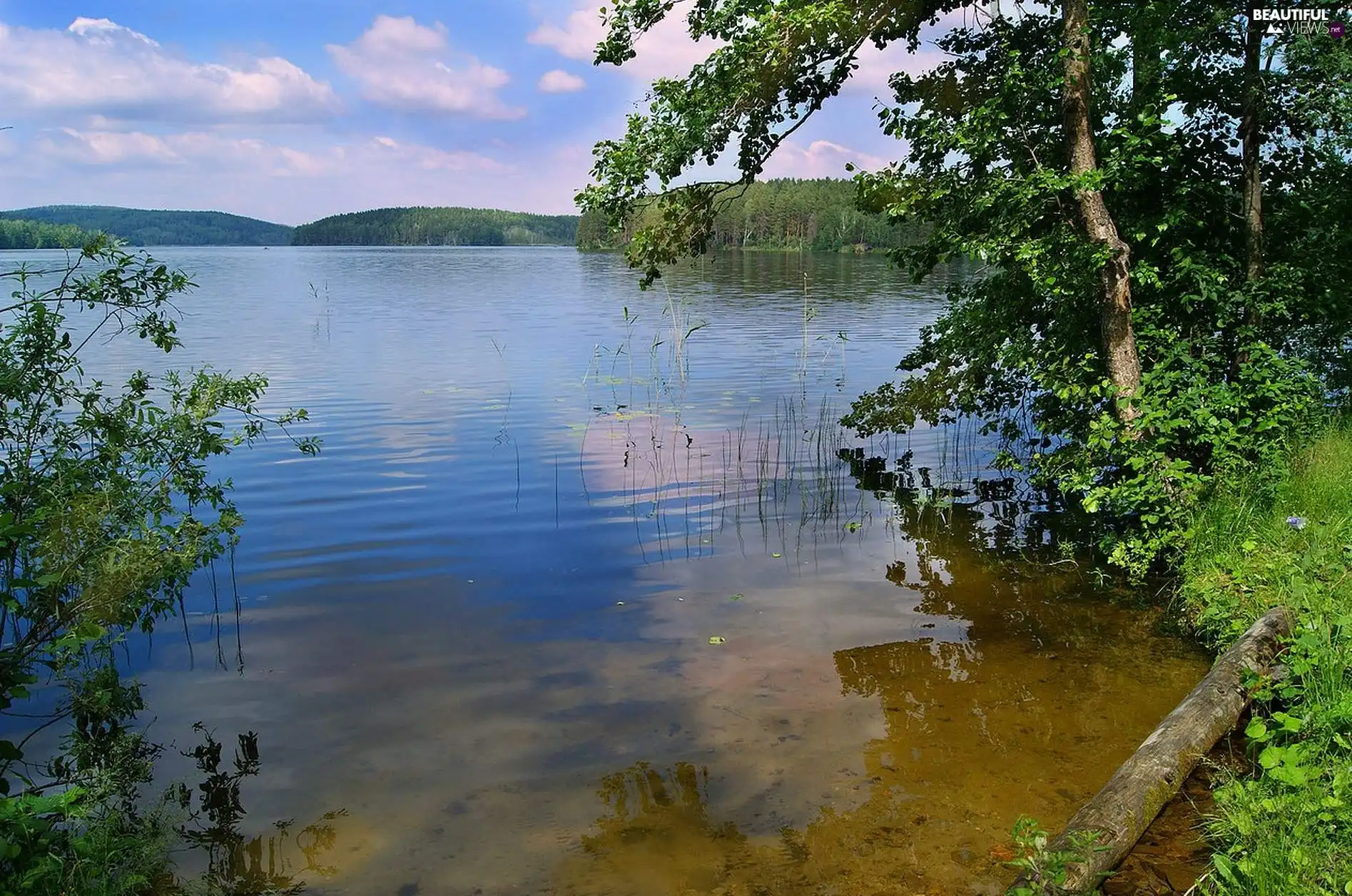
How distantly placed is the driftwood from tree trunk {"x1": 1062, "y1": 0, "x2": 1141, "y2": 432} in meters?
3.03

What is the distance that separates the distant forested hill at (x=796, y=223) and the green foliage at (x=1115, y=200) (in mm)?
113242

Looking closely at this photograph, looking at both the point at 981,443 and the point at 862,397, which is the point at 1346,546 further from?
Answer: the point at 981,443

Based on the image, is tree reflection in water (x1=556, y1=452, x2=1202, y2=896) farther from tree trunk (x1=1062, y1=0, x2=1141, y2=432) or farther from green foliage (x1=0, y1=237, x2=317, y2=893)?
green foliage (x1=0, y1=237, x2=317, y2=893)

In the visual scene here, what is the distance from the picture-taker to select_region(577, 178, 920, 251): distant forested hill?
131125mm

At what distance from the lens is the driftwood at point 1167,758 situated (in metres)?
4.47

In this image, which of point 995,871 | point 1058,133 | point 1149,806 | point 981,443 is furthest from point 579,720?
point 981,443

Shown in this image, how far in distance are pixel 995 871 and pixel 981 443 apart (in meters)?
11.5

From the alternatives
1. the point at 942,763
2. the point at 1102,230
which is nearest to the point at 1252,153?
the point at 1102,230

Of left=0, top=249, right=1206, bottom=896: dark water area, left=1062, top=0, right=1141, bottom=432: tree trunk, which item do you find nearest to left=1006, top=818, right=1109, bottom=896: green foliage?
left=0, top=249, right=1206, bottom=896: dark water area

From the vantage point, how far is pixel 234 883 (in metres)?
5.15

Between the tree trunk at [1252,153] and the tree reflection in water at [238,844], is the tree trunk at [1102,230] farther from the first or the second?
the tree reflection in water at [238,844]

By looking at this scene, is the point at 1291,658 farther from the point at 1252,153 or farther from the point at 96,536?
the point at 96,536

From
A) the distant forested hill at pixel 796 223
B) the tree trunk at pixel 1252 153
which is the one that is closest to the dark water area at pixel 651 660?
the tree trunk at pixel 1252 153

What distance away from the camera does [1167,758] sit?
5195 mm
